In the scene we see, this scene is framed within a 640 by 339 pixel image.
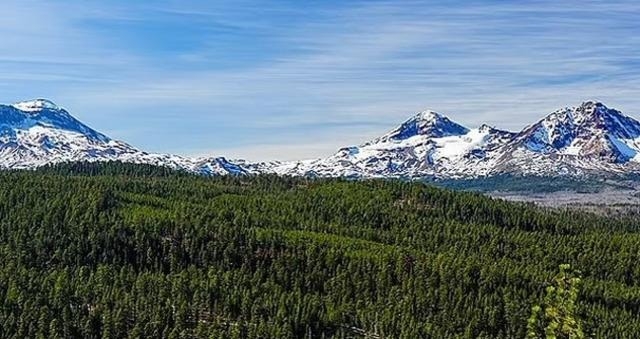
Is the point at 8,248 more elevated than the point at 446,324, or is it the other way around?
the point at 8,248

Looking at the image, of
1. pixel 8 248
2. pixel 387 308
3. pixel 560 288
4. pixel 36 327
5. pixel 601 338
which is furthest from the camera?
pixel 8 248

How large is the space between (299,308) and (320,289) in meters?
31.3

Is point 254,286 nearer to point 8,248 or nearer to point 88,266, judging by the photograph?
point 88,266

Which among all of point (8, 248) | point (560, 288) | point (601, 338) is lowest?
point (601, 338)

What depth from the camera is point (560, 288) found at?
35.6m

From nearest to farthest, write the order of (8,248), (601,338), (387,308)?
(601,338) < (387,308) < (8,248)

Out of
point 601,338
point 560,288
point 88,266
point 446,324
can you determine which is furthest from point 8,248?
point 560,288

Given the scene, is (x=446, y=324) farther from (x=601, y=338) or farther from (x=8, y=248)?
(x=8, y=248)

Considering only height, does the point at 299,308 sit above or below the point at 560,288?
below

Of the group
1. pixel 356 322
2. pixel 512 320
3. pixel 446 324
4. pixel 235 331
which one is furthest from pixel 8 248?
pixel 512 320

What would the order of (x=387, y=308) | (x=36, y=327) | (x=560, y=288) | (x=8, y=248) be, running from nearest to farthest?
(x=560, y=288), (x=36, y=327), (x=387, y=308), (x=8, y=248)

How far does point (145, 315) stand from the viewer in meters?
153

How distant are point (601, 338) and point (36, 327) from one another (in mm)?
115457

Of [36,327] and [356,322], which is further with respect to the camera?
[356,322]
